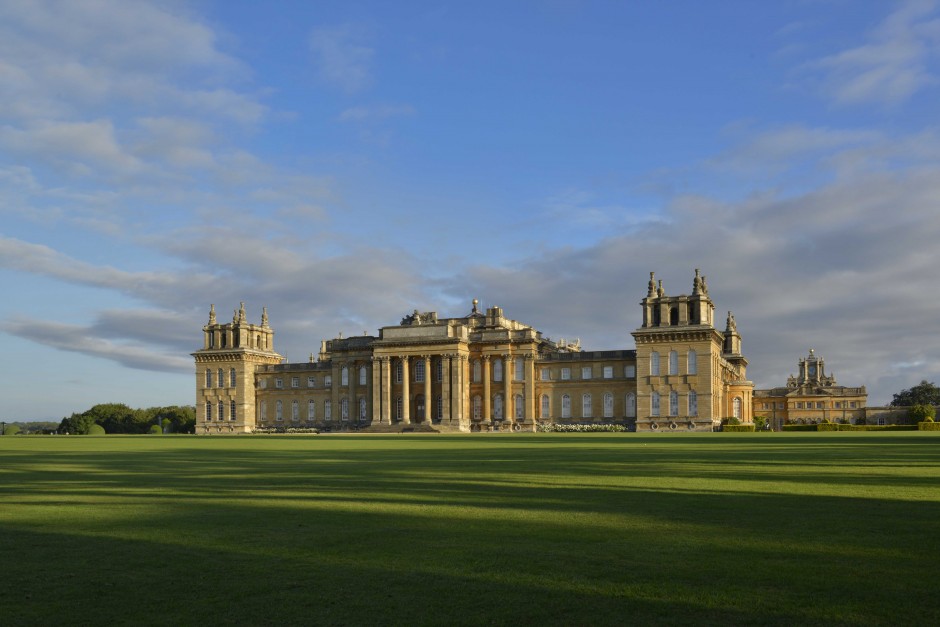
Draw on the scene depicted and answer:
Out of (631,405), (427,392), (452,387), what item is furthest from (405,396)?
(631,405)

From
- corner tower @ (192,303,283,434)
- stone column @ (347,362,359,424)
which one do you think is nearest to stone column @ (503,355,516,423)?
stone column @ (347,362,359,424)

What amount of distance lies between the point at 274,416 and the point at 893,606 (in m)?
111

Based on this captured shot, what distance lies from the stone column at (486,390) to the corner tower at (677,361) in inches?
667

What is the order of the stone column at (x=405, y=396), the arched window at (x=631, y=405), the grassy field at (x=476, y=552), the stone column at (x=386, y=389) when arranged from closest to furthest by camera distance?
the grassy field at (x=476, y=552) → the arched window at (x=631, y=405) → the stone column at (x=405, y=396) → the stone column at (x=386, y=389)

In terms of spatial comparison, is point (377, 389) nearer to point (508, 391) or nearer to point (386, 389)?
point (386, 389)

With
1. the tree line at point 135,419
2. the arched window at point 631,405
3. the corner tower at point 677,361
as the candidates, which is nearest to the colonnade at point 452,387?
the arched window at point 631,405

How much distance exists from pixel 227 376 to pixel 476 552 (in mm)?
107424

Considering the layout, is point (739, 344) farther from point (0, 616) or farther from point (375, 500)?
point (0, 616)

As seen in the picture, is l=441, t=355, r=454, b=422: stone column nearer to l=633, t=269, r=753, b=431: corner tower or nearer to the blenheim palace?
the blenheim palace

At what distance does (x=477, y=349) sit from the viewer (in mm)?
101375

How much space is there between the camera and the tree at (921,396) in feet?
522

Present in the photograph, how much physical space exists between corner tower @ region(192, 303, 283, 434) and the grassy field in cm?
9459

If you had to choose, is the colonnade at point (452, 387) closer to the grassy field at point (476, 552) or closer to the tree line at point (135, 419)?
the tree line at point (135, 419)

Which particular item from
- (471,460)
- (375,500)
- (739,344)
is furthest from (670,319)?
(375,500)
